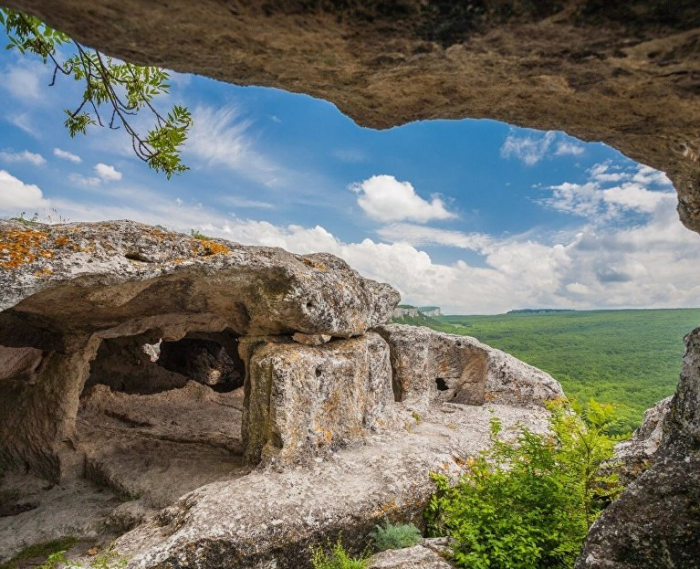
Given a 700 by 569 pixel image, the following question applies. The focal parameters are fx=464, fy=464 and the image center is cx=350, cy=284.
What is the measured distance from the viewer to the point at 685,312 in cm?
9681

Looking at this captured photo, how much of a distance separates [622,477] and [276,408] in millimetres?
4754

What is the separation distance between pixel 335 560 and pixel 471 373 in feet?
29.7

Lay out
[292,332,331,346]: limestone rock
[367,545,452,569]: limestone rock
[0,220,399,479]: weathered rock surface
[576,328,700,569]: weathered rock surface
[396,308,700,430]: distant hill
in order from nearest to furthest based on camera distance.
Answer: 1. [576,328,700,569]: weathered rock surface
2. [367,545,452,569]: limestone rock
3. [0,220,399,479]: weathered rock surface
4. [292,332,331,346]: limestone rock
5. [396,308,700,430]: distant hill

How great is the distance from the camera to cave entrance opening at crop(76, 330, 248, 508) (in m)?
8.30

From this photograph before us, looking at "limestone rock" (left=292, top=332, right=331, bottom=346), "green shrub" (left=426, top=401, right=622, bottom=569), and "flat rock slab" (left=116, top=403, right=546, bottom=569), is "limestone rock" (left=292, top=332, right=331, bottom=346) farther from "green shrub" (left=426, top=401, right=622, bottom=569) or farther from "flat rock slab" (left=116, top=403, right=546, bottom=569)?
"green shrub" (left=426, top=401, right=622, bottom=569)

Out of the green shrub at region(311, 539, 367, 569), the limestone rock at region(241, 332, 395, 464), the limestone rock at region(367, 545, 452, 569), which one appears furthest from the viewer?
the limestone rock at region(241, 332, 395, 464)

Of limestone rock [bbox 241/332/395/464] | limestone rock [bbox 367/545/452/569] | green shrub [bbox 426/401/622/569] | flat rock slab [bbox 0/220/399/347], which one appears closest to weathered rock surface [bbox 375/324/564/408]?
flat rock slab [bbox 0/220/399/347]

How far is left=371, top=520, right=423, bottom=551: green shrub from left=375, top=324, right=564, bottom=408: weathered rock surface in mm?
6435

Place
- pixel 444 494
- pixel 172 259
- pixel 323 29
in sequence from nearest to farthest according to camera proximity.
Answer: pixel 323 29
pixel 172 259
pixel 444 494

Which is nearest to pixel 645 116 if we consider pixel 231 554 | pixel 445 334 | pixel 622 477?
pixel 622 477

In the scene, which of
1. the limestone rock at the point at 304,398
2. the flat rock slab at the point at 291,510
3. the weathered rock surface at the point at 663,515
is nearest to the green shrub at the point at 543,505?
the flat rock slab at the point at 291,510

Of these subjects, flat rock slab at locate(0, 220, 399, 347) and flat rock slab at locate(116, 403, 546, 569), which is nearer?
flat rock slab at locate(116, 403, 546, 569)

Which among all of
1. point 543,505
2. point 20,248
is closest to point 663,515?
point 543,505

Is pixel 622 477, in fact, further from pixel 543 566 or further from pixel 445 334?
pixel 445 334
